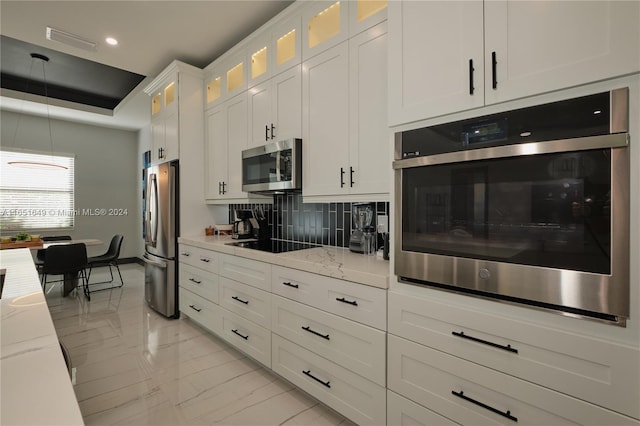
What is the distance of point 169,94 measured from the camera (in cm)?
368

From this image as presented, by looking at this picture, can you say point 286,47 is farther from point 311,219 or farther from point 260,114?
point 311,219

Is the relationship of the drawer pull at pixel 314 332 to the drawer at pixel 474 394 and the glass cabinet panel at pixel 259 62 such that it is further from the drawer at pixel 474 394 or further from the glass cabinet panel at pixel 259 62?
the glass cabinet panel at pixel 259 62

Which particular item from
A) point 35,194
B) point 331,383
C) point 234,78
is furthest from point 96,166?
point 331,383

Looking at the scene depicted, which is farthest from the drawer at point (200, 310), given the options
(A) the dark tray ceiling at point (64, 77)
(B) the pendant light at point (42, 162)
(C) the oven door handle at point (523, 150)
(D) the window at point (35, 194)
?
(D) the window at point (35, 194)

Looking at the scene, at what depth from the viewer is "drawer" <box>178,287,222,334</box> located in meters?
2.84

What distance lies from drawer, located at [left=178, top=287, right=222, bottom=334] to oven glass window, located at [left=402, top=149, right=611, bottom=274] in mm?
2078

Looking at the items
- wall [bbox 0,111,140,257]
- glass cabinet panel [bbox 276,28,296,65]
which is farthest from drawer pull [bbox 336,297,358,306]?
wall [bbox 0,111,140,257]

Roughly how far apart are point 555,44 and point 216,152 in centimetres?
306

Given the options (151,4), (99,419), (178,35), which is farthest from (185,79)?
(99,419)

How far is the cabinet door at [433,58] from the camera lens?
4.12 feet

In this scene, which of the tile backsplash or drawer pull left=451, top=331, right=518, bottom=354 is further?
the tile backsplash

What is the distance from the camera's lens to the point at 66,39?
9.77 ft

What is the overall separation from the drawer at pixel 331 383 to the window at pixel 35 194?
5266 mm

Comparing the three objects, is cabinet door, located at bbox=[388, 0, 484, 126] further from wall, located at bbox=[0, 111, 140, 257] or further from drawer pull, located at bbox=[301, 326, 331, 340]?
wall, located at bbox=[0, 111, 140, 257]
